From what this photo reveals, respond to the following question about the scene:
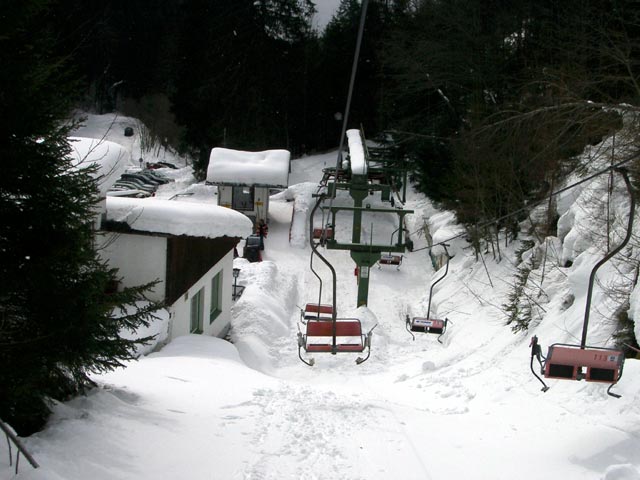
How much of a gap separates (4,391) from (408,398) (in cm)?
723

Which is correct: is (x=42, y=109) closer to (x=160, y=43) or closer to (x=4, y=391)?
→ (x=4, y=391)

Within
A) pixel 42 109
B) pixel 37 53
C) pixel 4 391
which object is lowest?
pixel 4 391

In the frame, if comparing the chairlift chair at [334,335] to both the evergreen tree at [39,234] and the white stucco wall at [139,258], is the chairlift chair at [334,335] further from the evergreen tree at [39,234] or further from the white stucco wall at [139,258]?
the white stucco wall at [139,258]

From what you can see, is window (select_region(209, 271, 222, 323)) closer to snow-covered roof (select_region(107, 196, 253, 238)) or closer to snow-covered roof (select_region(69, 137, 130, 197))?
snow-covered roof (select_region(107, 196, 253, 238))

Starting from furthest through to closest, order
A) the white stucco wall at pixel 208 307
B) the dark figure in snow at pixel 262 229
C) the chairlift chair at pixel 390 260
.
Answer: the dark figure in snow at pixel 262 229, the chairlift chair at pixel 390 260, the white stucco wall at pixel 208 307

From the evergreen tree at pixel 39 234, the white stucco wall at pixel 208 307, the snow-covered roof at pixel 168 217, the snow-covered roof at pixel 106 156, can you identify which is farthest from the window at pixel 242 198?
the evergreen tree at pixel 39 234

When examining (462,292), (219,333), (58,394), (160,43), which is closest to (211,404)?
(58,394)

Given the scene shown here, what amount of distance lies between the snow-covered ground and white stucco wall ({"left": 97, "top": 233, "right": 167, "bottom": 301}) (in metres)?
1.61

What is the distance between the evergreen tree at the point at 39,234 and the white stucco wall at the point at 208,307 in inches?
258

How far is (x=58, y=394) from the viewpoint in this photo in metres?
7.08

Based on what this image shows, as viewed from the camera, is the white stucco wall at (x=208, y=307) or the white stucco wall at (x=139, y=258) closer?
the white stucco wall at (x=139, y=258)

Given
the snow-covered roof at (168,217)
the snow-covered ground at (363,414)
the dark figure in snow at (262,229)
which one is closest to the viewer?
the snow-covered ground at (363,414)

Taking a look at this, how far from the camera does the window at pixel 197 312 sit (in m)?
14.8

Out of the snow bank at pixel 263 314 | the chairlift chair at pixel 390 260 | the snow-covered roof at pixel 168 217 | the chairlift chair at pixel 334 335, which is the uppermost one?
the snow-covered roof at pixel 168 217
